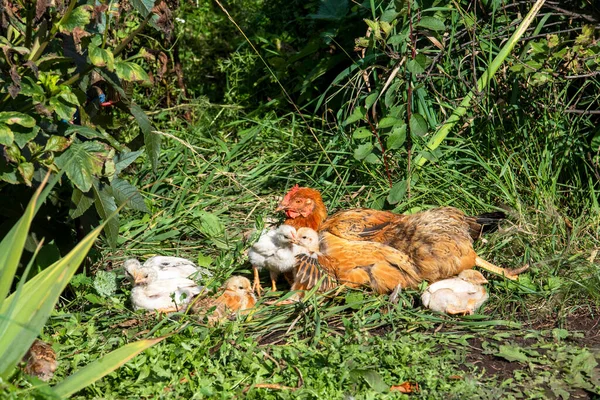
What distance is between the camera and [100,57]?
13.9ft

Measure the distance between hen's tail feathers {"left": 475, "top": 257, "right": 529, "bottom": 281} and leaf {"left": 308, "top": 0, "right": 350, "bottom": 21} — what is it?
241 cm

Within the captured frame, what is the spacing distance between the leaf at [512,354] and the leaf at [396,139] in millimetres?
1670

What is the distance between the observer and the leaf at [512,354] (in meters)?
4.39

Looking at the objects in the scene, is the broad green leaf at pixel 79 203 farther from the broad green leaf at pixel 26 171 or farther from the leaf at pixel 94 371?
the leaf at pixel 94 371

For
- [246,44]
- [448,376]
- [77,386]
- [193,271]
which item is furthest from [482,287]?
[246,44]

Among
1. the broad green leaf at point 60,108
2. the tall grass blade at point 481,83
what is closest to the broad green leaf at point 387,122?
the tall grass blade at point 481,83

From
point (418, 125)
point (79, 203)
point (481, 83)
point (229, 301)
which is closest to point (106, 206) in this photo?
point (79, 203)

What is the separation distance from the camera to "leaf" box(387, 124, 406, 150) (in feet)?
18.6

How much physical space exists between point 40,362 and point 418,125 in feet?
9.15

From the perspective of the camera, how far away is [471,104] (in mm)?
5977

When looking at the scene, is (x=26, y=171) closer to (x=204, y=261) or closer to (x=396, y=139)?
(x=204, y=261)

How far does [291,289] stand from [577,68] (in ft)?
7.45

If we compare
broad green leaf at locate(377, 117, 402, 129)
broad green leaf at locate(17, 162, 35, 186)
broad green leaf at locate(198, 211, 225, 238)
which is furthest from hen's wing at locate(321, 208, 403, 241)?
broad green leaf at locate(17, 162, 35, 186)

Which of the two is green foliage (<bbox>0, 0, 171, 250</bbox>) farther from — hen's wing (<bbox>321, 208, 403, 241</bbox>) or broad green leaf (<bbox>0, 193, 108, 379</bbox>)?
hen's wing (<bbox>321, 208, 403, 241</bbox>)
